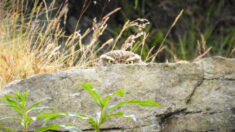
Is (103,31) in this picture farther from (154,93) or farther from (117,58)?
(154,93)

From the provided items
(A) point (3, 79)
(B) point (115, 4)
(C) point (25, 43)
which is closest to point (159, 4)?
(B) point (115, 4)

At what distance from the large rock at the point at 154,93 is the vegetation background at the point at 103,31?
67 centimetres

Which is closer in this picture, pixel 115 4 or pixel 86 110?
pixel 86 110

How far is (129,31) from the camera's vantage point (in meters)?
5.31

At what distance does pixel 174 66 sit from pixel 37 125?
960 mm

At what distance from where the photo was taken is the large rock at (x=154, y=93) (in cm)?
196

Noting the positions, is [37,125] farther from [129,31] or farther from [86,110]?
[129,31]

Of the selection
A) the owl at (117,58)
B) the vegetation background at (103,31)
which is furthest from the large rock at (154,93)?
the vegetation background at (103,31)

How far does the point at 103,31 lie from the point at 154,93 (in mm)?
2614

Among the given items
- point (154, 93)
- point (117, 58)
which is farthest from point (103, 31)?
point (154, 93)

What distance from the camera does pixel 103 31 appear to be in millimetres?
4562

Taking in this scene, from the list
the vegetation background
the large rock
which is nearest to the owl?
the vegetation background

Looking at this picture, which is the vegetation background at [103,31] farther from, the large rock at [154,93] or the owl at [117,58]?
the large rock at [154,93]

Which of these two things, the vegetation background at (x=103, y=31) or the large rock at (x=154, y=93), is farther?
the vegetation background at (x=103, y=31)
